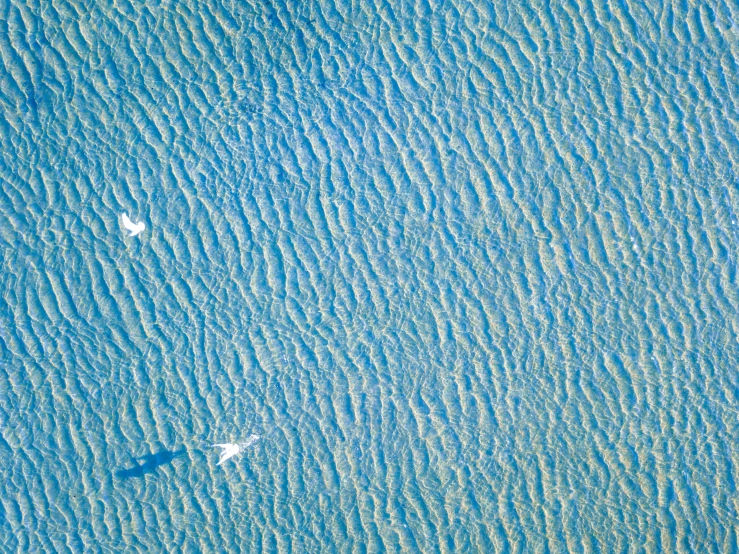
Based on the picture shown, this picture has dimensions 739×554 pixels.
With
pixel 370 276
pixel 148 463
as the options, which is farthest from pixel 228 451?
pixel 370 276

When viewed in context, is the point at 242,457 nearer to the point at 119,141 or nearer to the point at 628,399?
the point at 119,141

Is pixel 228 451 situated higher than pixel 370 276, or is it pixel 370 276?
pixel 370 276

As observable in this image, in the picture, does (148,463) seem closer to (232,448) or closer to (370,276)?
(232,448)

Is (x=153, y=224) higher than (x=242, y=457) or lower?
higher

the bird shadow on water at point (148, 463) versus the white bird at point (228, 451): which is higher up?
the bird shadow on water at point (148, 463)

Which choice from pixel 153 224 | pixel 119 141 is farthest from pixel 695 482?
pixel 119 141
